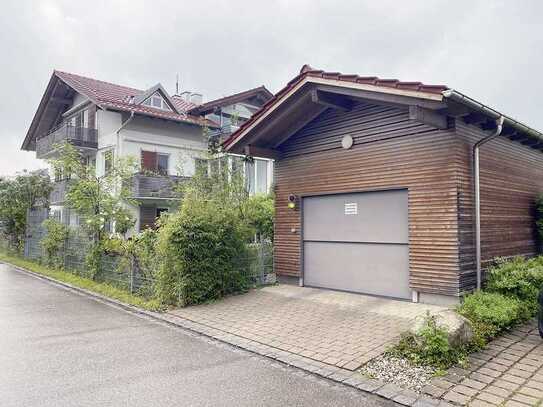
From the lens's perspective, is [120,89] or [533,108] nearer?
[533,108]

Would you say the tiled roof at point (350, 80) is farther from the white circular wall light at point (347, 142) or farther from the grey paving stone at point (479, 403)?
the grey paving stone at point (479, 403)

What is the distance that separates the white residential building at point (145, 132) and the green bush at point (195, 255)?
359 inches

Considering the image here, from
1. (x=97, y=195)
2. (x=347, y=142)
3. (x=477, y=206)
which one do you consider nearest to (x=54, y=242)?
(x=97, y=195)

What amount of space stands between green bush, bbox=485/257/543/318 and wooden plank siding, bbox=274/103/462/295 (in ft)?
2.41

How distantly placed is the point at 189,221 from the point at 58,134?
52.4 ft

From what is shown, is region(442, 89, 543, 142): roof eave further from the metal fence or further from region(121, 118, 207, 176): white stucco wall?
region(121, 118, 207, 176): white stucco wall

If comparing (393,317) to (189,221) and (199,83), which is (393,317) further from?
(199,83)

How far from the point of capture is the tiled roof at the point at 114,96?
714 inches

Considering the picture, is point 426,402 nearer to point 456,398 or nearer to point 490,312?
point 456,398

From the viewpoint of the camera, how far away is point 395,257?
7.98 metres

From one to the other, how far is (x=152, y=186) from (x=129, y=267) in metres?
9.39

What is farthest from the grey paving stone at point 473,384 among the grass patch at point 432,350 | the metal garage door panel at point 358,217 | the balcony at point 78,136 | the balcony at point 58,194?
the balcony at point 58,194

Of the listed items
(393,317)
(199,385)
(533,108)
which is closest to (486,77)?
(533,108)

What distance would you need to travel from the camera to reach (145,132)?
19.4m
